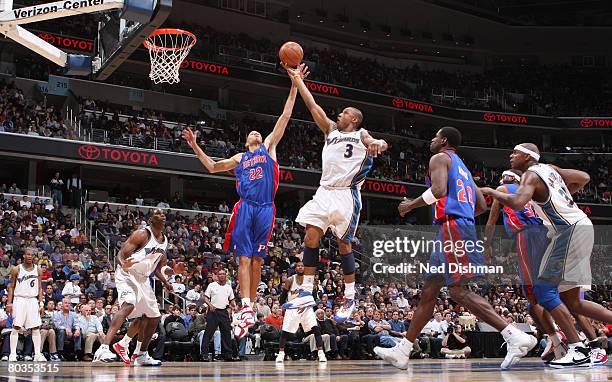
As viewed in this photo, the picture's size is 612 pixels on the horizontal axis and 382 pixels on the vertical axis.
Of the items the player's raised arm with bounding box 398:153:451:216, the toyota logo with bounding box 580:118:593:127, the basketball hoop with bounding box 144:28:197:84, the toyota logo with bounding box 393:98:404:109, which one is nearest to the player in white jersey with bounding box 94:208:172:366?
the player's raised arm with bounding box 398:153:451:216

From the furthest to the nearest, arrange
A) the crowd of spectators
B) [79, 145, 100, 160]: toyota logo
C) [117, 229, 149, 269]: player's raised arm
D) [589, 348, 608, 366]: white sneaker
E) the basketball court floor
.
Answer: [79, 145, 100, 160]: toyota logo < the crowd of spectators < [117, 229, 149, 269]: player's raised arm < [589, 348, 608, 366]: white sneaker < the basketball court floor

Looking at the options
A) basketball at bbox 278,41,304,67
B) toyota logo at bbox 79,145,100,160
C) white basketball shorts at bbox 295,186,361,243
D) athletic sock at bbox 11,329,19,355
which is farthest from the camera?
toyota logo at bbox 79,145,100,160

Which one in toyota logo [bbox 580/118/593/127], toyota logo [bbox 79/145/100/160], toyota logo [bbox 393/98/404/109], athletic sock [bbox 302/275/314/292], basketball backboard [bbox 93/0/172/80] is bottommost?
athletic sock [bbox 302/275/314/292]

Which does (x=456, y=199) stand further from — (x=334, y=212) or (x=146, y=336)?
(x=146, y=336)

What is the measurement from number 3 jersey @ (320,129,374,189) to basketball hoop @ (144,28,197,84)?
23.0ft

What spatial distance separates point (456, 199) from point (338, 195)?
4.69 feet

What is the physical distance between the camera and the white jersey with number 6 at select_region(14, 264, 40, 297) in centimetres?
1185

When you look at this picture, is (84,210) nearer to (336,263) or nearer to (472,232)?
(336,263)

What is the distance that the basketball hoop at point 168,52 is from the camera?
46.3 feet

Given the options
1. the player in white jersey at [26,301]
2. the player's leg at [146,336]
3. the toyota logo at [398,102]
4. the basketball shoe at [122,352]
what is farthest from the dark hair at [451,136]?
the toyota logo at [398,102]

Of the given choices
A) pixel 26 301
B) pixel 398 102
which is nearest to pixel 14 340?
pixel 26 301

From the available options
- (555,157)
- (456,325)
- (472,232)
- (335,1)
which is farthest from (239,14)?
(472,232)

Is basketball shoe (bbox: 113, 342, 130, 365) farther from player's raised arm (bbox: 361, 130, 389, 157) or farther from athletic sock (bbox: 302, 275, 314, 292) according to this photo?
player's raised arm (bbox: 361, 130, 389, 157)

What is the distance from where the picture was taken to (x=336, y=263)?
2466cm
